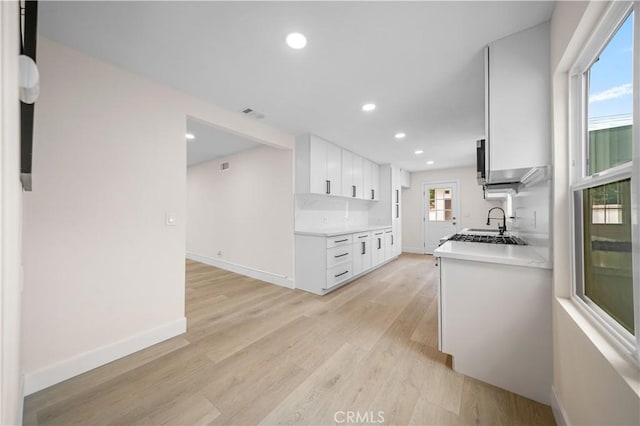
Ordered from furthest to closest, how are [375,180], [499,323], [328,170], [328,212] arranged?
[375,180] → [328,212] → [328,170] → [499,323]

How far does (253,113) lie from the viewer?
2.94 meters

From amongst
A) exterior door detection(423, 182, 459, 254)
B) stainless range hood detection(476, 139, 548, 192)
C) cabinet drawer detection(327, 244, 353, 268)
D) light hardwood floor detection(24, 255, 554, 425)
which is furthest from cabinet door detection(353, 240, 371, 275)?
exterior door detection(423, 182, 459, 254)

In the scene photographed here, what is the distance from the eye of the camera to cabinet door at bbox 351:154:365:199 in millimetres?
4812

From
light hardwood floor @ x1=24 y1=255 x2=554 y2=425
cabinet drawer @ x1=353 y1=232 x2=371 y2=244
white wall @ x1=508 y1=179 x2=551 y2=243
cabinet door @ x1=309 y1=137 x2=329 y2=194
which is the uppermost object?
cabinet door @ x1=309 y1=137 x2=329 y2=194

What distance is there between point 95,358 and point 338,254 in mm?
2854

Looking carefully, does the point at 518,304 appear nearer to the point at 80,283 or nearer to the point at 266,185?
the point at 80,283

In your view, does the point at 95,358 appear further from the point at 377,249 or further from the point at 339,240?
the point at 377,249

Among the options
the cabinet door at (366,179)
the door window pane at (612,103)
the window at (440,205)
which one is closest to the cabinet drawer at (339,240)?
the cabinet door at (366,179)

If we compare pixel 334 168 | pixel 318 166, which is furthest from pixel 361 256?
pixel 318 166

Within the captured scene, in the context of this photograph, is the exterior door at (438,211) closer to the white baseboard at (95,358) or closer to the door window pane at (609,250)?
the door window pane at (609,250)

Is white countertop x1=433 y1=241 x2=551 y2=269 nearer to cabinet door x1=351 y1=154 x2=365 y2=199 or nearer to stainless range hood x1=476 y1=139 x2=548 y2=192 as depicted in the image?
stainless range hood x1=476 y1=139 x2=548 y2=192

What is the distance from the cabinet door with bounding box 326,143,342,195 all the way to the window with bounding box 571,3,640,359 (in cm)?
305

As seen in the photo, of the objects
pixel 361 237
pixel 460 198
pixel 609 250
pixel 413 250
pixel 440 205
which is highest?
pixel 460 198

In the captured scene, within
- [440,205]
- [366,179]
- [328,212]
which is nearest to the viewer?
[328,212]
